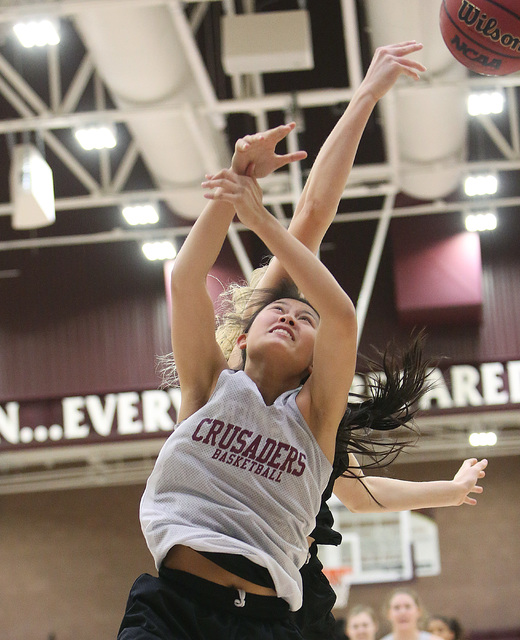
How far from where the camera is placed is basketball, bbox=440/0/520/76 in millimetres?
4719

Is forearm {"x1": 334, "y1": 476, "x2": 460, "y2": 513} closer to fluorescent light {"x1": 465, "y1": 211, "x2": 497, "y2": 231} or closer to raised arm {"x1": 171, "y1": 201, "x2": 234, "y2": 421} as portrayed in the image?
raised arm {"x1": 171, "y1": 201, "x2": 234, "y2": 421}

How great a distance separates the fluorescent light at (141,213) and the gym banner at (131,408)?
90.7 inches

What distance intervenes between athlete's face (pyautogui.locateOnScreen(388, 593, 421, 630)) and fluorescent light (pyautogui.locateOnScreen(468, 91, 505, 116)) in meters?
4.76

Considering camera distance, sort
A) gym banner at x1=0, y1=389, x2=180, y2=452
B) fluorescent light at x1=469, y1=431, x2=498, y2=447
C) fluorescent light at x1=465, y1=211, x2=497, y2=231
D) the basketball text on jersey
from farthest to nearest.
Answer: fluorescent light at x1=469, y1=431, x2=498, y2=447, gym banner at x1=0, y1=389, x2=180, y2=452, fluorescent light at x1=465, y1=211, x2=497, y2=231, the basketball text on jersey

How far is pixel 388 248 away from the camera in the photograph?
1346 centimetres

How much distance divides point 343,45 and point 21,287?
19.3 ft

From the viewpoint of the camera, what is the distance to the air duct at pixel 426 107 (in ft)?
26.5

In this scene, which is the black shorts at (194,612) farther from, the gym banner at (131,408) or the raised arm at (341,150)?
the gym banner at (131,408)

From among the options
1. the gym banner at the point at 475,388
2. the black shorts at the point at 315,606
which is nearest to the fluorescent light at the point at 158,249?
the gym banner at the point at 475,388

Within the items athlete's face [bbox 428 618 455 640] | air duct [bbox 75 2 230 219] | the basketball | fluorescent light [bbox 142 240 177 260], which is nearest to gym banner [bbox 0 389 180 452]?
fluorescent light [bbox 142 240 177 260]

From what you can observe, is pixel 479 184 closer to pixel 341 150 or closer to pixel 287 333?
pixel 341 150

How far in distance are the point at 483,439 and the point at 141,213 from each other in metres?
5.48

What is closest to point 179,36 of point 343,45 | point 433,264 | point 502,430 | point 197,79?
point 197,79

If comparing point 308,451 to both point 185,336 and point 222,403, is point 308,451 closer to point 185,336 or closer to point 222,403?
point 222,403
